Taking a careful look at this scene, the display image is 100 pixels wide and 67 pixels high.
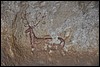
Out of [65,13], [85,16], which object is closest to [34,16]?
[65,13]

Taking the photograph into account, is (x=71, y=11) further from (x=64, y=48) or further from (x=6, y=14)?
(x=6, y=14)

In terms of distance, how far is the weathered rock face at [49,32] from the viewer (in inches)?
72.2

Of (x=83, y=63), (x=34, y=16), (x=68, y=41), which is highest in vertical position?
(x=34, y=16)

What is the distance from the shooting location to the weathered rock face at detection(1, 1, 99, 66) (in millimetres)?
1835

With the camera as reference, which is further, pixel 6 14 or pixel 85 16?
pixel 6 14

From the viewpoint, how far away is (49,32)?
1.88 m

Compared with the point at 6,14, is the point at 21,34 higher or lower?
lower

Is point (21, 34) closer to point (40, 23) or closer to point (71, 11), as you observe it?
point (40, 23)

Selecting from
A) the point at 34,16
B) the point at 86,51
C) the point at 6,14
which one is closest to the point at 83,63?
the point at 86,51

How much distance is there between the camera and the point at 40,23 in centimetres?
191

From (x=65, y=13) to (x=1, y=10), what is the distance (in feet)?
1.52

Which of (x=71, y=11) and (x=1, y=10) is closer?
(x=71, y=11)

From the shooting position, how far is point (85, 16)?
1.86 metres

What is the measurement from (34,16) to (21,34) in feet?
0.50
